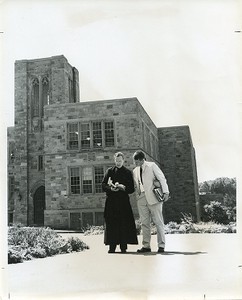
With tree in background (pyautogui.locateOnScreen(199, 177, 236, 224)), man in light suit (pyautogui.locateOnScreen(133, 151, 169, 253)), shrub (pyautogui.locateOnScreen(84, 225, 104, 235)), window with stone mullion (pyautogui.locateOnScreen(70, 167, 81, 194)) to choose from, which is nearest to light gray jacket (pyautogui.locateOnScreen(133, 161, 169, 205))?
man in light suit (pyautogui.locateOnScreen(133, 151, 169, 253))

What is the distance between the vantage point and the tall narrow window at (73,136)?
918 centimetres

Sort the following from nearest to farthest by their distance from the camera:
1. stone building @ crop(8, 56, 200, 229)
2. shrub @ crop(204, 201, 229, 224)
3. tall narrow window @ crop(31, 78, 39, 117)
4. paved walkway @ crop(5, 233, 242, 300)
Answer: paved walkway @ crop(5, 233, 242, 300) < shrub @ crop(204, 201, 229, 224) < stone building @ crop(8, 56, 200, 229) < tall narrow window @ crop(31, 78, 39, 117)

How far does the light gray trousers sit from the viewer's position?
21.0ft

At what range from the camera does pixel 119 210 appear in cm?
665

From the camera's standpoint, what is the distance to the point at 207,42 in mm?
6891

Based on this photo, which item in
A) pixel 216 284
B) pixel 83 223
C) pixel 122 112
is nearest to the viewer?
pixel 216 284

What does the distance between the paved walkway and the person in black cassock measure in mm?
285

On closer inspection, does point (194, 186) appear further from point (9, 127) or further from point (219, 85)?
point (9, 127)

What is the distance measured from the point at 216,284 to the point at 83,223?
291 centimetres

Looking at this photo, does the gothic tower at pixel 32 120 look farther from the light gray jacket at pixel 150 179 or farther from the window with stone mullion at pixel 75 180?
the light gray jacket at pixel 150 179

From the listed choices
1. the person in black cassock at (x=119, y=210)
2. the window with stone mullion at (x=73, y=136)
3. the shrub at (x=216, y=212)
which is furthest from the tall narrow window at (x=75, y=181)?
the shrub at (x=216, y=212)

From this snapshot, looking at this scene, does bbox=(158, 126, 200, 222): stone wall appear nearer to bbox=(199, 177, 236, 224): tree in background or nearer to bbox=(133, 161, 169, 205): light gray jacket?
bbox=(199, 177, 236, 224): tree in background

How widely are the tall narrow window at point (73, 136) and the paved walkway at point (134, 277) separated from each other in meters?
3.40

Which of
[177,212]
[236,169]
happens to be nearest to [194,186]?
[177,212]
